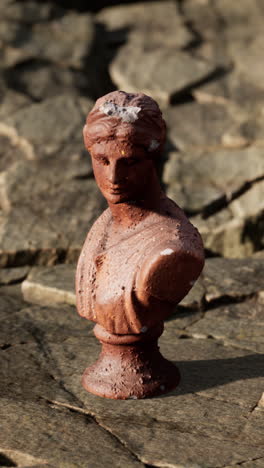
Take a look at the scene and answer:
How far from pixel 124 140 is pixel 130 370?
1005 mm

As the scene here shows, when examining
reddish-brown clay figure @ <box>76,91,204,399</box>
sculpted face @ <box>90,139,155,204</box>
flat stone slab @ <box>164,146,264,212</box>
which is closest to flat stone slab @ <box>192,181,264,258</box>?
flat stone slab @ <box>164,146,264,212</box>

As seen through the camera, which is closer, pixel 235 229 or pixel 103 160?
pixel 103 160

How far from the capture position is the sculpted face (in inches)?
110

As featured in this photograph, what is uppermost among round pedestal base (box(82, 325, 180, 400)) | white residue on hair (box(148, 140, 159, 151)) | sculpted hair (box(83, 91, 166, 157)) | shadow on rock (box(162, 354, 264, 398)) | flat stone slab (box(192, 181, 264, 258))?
sculpted hair (box(83, 91, 166, 157))

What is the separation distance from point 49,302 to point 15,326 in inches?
18.6

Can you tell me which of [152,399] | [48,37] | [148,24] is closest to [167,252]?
[152,399]

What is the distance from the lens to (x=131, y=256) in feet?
9.48

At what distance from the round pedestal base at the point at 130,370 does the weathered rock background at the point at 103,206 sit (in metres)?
0.06

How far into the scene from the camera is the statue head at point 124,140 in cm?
277

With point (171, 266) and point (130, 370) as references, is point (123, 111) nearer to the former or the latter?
point (171, 266)

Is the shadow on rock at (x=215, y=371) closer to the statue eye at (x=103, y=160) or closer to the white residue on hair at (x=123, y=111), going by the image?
the statue eye at (x=103, y=160)

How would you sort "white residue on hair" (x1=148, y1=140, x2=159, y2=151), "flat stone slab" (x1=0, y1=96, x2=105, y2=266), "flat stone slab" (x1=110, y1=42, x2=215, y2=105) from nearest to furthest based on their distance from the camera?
"white residue on hair" (x1=148, y1=140, x2=159, y2=151) → "flat stone slab" (x1=0, y1=96, x2=105, y2=266) → "flat stone slab" (x1=110, y1=42, x2=215, y2=105)

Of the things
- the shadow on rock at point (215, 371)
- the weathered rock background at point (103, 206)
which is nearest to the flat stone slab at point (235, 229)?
the weathered rock background at point (103, 206)

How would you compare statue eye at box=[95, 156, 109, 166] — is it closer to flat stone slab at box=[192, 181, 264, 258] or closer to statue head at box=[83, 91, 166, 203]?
statue head at box=[83, 91, 166, 203]
